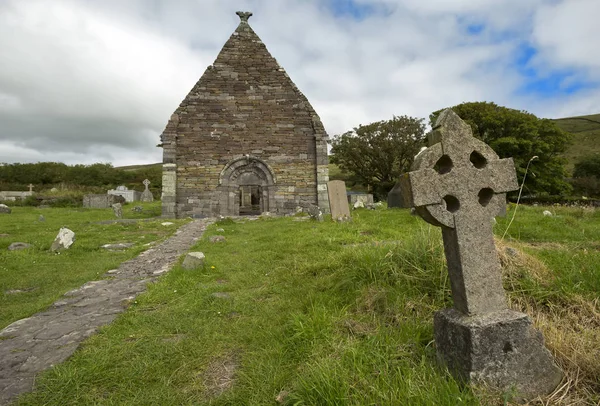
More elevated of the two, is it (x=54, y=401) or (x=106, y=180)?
(x=106, y=180)

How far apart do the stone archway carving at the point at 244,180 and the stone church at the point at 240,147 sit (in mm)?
43

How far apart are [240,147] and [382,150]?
2207 cm

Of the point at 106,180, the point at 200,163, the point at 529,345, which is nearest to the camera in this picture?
the point at 529,345

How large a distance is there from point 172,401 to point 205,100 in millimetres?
14826

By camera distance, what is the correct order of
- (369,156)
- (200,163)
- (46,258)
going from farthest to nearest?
(369,156), (200,163), (46,258)

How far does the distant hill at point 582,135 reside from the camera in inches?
Answer: 1913

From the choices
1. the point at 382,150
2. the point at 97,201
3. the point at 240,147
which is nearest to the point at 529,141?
the point at 382,150

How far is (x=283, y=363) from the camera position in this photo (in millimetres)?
2402

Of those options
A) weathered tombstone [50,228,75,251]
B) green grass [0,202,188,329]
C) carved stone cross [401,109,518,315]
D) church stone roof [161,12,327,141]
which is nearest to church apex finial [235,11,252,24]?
church stone roof [161,12,327,141]

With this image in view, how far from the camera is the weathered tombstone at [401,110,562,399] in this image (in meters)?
1.99

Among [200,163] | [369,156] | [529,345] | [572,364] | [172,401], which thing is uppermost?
[369,156]

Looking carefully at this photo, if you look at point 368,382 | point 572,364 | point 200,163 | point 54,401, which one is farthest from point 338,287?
point 200,163

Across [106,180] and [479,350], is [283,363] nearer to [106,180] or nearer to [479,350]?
[479,350]

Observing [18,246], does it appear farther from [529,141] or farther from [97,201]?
[529,141]
